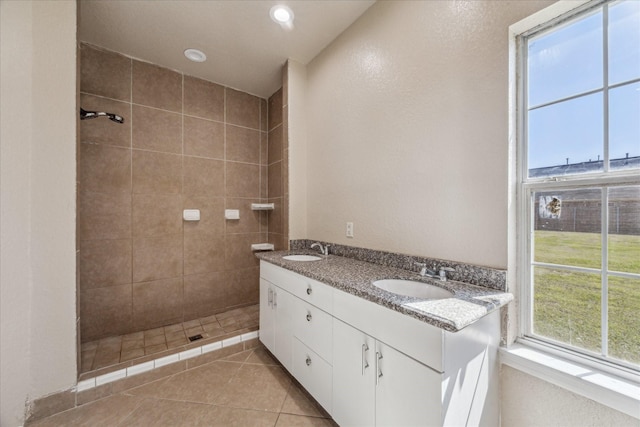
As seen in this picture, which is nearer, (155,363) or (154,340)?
(155,363)

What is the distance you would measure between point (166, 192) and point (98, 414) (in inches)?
68.5

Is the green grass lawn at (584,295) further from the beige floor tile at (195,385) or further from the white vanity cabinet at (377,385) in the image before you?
the beige floor tile at (195,385)

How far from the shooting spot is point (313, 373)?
147 cm

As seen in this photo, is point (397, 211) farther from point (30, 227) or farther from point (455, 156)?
point (30, 227)

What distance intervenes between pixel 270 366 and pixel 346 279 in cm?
115

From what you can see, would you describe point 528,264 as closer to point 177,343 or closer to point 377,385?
point 377,385

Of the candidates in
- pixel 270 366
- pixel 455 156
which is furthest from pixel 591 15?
pixel 270 366

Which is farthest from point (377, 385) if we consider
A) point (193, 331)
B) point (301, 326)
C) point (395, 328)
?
point (193, 331)

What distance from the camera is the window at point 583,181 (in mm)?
925

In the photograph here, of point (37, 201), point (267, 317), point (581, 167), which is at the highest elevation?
point (581, 167)

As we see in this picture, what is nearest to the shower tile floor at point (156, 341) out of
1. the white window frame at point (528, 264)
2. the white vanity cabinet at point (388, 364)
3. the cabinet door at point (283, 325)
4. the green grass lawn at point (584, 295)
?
the cabinet door at point (283, 325)

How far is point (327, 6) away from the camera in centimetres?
178

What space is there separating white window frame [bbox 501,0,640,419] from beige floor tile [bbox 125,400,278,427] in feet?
4.47

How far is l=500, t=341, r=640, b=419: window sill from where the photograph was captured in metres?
0.84
